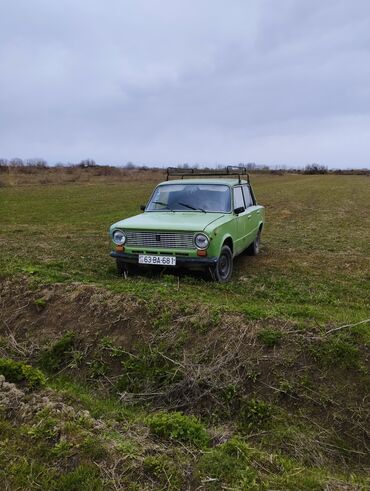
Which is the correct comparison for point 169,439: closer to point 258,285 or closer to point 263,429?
point 263,429

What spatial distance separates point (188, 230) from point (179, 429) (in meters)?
3.48

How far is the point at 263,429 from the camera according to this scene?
359cm

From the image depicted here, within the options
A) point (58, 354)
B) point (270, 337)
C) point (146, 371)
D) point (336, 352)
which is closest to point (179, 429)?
point (146, 371)

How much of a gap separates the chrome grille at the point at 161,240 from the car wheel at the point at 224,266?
0.65m

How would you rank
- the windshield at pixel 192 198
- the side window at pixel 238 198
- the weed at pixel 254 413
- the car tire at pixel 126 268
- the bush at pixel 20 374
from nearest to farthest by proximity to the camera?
the weed at pixel 254 413, the bush at pixel 20 374, the car tire at pixel 126 268, the windshield at pixel 192 198, the side window at pixel 238 198

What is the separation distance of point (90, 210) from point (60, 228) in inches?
224

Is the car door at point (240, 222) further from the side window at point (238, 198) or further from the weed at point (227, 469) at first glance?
the weed at point (227, 469)

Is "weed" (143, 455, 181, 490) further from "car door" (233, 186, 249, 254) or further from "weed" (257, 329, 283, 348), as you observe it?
"car door" (233, 186, 249, 254)

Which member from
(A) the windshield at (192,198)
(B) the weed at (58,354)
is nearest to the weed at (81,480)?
(B) the weed at (58,354)

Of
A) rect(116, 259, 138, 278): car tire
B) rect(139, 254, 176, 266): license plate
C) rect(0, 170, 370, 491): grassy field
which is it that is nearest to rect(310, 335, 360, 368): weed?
rect(0, 170, 370, 491): grassy field

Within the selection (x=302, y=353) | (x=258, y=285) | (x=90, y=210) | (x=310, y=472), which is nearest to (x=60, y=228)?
(x=90, y=210)

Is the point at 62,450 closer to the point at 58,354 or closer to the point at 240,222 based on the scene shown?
the point at 58,354

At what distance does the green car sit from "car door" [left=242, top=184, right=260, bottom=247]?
35 millimetres

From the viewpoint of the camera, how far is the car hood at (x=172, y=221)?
6.33m
